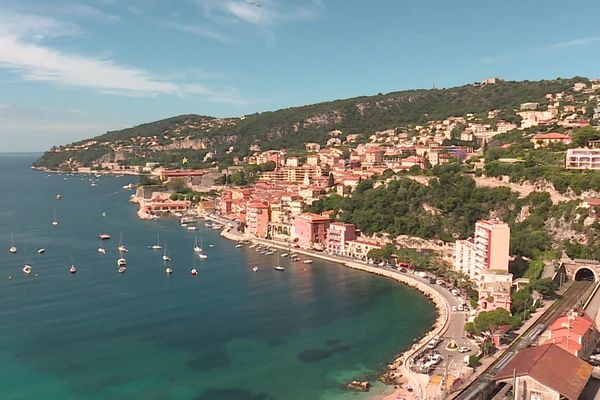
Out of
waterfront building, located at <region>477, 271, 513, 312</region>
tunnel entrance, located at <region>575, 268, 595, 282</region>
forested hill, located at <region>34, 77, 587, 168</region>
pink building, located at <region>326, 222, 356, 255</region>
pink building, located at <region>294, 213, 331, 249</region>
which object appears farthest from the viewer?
forested hill, located at <region>34, 77, 587, 168</region>

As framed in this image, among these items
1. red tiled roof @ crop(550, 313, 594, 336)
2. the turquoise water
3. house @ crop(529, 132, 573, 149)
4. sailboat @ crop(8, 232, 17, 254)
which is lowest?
the turquoise water

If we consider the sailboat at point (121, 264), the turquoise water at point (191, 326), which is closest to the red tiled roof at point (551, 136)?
the turquoise water at point (191, 326)

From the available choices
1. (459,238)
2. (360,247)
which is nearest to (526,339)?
(459,238)

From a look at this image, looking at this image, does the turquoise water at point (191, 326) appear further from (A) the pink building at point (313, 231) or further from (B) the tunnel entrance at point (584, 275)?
(B) the tunnel entrance at point (584, 275)

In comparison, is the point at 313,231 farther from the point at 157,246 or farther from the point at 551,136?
the point at 551,136

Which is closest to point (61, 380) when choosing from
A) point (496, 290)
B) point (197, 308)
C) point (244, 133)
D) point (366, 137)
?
point (197, 308)

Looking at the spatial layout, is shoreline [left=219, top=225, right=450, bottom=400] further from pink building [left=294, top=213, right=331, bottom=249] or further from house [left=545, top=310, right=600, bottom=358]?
house [left=545, top=310, right=600, bottom=358]

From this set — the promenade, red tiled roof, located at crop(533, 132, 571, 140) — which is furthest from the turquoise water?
red tiled roof, located at crop(533, 132, 571, 140)
